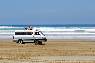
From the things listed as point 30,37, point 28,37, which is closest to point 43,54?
point 30,37

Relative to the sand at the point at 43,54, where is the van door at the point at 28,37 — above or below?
above

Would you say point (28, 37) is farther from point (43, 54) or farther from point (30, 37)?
point (43, 54)

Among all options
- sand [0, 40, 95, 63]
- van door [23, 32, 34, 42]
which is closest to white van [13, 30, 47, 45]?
van door [23, 32, 34, 42]

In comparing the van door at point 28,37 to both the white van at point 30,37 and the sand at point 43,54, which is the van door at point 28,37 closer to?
the white van at point 30,37

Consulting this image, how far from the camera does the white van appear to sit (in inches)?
1815

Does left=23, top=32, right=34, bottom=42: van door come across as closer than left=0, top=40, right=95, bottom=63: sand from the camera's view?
No

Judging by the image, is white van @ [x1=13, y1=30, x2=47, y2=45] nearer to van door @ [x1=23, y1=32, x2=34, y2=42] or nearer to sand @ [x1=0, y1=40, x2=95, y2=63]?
van door @ [x1=23, y1=32, x2=34, y2=42]

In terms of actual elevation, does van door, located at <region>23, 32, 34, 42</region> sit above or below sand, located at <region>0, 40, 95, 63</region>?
above

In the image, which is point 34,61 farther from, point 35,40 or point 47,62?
point 35,40

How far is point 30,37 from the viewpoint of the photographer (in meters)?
46.2

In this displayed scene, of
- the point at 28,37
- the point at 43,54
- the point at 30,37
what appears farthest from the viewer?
the point at 28,37

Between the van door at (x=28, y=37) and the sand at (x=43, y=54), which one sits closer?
the sand at (x=43, y=54)

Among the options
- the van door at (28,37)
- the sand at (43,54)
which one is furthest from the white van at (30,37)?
the sand at (43,54)

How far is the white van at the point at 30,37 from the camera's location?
4609 cm
